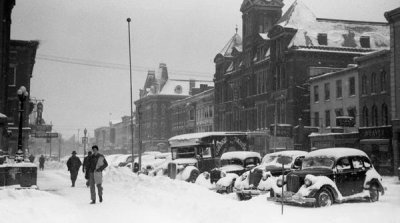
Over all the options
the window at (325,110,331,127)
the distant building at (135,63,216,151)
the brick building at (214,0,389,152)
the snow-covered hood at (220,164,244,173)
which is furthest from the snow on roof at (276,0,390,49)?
the distant building at (135,63,216,151)

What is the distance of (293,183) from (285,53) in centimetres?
3729

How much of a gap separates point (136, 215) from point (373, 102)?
A: 31.3 metres

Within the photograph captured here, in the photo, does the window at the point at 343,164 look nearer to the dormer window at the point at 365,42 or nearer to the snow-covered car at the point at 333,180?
the snow-covered car at the point at 333,180

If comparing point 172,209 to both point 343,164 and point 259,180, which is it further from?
point 259,180

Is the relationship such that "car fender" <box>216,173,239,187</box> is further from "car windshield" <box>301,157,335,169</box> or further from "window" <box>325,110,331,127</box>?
"window" <box>325,110,331,127</box>

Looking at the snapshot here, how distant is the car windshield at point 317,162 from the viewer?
17125mm

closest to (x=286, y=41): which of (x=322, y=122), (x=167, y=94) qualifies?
(x=322, y=122)

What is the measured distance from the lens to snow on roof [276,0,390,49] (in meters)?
52.6

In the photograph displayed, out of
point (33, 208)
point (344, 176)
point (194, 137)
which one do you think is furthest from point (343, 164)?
point (194, 137)

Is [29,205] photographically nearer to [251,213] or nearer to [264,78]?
[251,213]

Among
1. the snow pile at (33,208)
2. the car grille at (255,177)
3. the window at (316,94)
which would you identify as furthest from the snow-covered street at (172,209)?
the window at (316,94)

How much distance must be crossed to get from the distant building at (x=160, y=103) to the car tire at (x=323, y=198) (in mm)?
80689

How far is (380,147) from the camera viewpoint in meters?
37.0

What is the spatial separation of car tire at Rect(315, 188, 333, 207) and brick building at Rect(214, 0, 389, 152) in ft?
104
